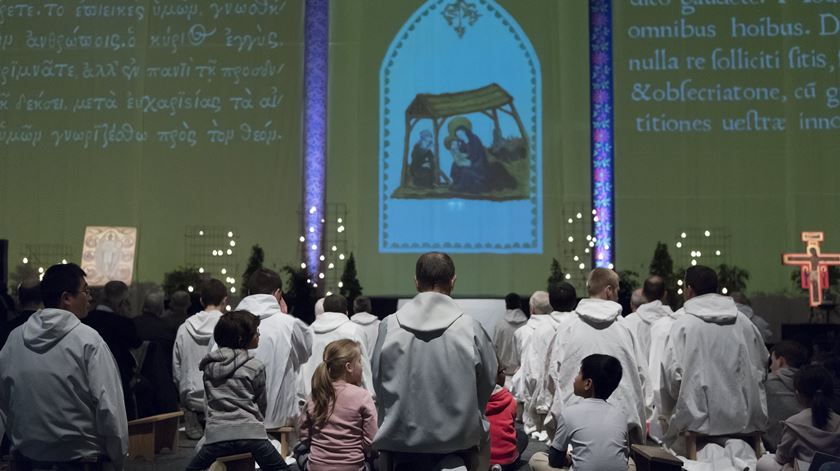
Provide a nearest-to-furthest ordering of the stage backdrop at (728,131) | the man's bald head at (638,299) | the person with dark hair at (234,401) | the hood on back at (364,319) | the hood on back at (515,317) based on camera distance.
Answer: the person with dark hair at (234,401), the man's bald head at (638,299), the hood on back at (364,319), the hood on back at (515,317), the stage backdrop at (728,131)

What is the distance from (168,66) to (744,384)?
30.9 feet

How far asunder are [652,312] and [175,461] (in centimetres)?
337

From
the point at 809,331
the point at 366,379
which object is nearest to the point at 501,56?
the point at 809,331

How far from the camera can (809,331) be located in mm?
9688

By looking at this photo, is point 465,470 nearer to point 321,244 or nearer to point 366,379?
point 366,379

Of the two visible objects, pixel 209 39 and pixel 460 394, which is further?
pixel 209 39

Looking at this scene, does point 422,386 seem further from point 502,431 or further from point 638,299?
point 638,299

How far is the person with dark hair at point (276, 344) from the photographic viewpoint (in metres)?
5.59

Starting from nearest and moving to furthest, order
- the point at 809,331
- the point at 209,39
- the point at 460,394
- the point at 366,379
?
the point at 460,394 < the point at 366,379 < the point at 809,331 < the point at 209,39

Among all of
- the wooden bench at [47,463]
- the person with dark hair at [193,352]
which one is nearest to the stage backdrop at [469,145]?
the person with dark hair at [193,352]

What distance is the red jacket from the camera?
5.64m

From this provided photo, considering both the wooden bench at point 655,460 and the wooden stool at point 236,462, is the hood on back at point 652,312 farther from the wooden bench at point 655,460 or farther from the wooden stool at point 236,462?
the wooden stool at point 236,462

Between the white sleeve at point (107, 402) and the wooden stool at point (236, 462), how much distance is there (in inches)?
20.0

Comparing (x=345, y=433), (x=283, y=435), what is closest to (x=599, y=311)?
(x=345, y=433)
